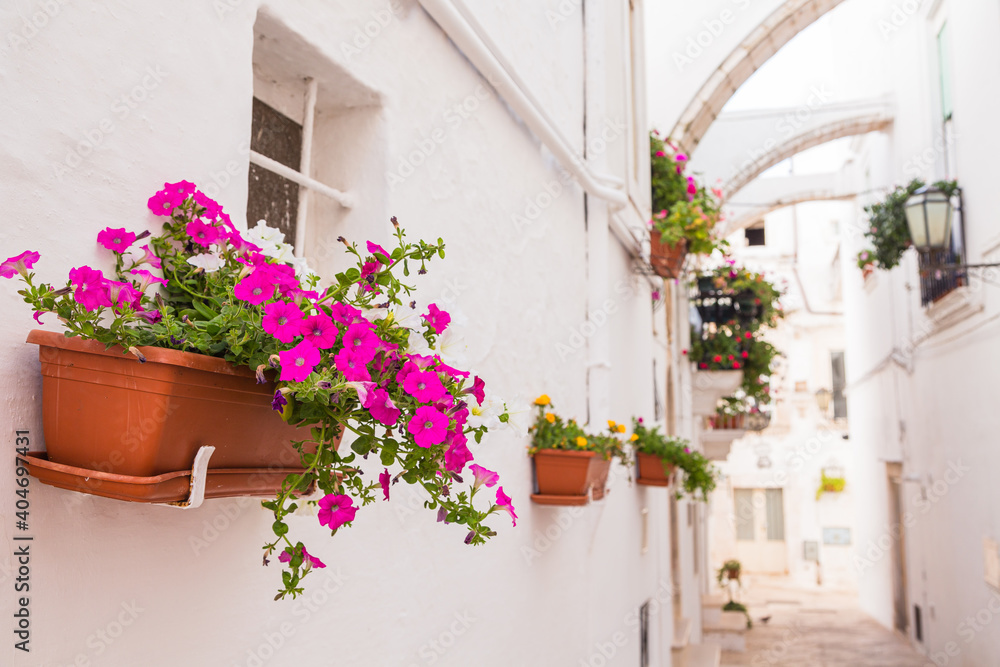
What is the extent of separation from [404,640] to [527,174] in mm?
1995

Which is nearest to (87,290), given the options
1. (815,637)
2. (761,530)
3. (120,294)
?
(120,294)

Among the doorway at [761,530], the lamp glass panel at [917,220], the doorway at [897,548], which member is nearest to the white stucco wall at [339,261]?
the lamp glass panel at [917,220]

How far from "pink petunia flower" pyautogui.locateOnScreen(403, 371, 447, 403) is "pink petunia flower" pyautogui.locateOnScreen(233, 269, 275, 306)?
0.24 m

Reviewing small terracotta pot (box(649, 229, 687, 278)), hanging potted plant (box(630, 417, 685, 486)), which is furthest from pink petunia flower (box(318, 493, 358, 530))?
small terracotta pot (box(649, 229, 687, 278))

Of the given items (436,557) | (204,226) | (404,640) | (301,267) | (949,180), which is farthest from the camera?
(949,180)

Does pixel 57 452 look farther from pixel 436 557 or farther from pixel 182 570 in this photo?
pixel 436 557

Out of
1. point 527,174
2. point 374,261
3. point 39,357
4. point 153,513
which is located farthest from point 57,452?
point 527,174

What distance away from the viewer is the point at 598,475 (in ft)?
11.7

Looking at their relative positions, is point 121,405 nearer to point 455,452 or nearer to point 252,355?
point 252,355

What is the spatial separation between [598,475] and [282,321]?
2.62 meters

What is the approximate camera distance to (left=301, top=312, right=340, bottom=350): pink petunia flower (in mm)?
1147

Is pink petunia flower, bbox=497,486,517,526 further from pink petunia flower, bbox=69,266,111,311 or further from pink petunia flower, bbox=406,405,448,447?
pink petunia flower, bbox=69,266,111,311

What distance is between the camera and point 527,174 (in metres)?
3.47

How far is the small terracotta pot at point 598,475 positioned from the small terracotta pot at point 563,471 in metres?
0.04
